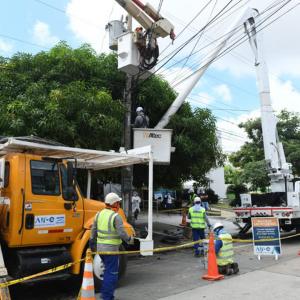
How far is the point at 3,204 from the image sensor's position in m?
7.39

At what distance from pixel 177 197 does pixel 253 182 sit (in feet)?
35.8

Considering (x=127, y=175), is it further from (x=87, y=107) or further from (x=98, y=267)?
(x=98, y=267)

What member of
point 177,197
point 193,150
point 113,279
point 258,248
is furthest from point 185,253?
point 177,197

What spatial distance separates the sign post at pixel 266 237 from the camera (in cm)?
1111

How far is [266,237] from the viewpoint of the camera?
448 inches

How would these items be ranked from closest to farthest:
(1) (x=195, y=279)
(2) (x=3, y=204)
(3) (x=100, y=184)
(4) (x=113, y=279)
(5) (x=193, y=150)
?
(4) (x=113, y=279)
(2) (x=3, y=204)
(1) (x=195, y=279)
(5) (x=193, y=150)
(3) (x=100, y=184)

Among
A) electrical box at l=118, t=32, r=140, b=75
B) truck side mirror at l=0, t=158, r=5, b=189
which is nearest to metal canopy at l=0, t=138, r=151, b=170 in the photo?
truck side mirror at l=0, t=158, r=5, b=189

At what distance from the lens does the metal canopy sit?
290 inches

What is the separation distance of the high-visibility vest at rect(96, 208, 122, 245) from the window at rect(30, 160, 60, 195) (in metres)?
1.19

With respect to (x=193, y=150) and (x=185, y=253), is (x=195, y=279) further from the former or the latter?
(x=193, y=150)

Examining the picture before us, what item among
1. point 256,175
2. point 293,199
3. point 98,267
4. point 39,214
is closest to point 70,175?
point 39,214

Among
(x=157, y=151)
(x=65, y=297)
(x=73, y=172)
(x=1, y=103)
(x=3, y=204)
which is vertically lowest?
(x=65, y=297)

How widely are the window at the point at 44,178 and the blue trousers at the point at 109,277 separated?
1560mm

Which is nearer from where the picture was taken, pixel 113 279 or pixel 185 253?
pixel 113 279
